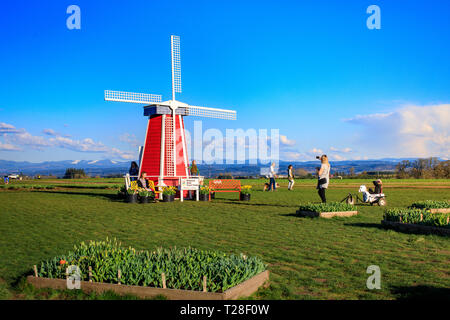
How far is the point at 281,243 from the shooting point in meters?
9.69

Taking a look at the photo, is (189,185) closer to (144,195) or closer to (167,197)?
(167,197)

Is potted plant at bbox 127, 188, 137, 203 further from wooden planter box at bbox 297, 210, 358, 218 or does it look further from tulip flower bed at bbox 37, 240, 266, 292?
tulip flower bed at bbox 37, 240, 266, 292

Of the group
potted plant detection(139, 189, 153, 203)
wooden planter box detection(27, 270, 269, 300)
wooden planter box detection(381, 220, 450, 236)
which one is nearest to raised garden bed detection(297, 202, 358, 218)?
wooden planter box detection(381, 220, 450, 236)

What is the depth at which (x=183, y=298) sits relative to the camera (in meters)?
5.41

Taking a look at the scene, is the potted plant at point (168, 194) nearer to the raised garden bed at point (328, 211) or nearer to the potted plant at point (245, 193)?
the potted plant at point (245, 193)

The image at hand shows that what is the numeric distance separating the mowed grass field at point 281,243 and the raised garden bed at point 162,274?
333mm

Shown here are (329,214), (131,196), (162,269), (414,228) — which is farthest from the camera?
(131,196)

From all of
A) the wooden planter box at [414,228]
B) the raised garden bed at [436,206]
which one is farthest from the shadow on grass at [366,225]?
the raised garden bed at [436,206]

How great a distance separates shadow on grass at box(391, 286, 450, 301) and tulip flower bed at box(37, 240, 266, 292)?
205 cm

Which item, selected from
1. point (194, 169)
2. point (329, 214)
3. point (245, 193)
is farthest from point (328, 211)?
point (194, 169)

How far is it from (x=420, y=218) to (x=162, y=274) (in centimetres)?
851

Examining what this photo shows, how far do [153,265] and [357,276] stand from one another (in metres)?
3.40

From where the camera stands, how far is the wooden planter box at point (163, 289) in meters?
5.34

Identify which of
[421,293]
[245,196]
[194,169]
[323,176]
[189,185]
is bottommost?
[421,293]
